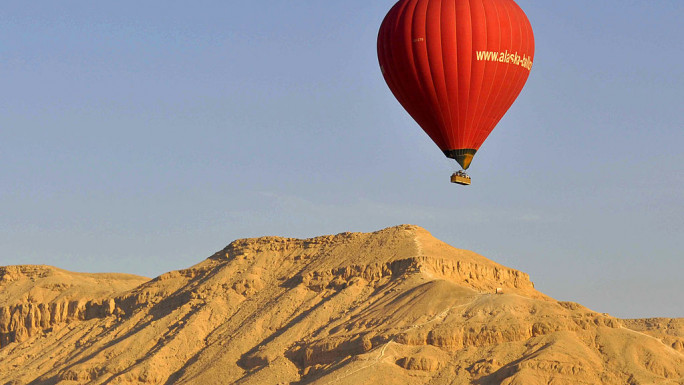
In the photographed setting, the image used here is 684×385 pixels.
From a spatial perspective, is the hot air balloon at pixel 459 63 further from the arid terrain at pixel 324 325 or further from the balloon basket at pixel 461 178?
the arid terrain at pixel 324 325

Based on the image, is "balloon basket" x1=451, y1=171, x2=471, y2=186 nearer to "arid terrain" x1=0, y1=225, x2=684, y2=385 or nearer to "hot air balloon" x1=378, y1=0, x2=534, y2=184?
"hot air balloon" x1=378, y1=0, x2=534, y2=184

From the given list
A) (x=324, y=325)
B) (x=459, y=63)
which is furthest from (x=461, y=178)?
(x=324, y=325)

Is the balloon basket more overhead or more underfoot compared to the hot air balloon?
more underfoot

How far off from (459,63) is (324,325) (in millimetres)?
45429

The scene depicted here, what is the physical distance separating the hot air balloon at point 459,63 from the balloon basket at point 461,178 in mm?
58

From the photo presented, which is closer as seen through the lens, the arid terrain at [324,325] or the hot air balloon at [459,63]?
the hot air balloon at [459,63]

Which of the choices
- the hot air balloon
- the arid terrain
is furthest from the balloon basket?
the arid terrain

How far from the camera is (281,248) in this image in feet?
502

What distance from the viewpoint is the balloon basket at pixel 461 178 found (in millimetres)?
85875

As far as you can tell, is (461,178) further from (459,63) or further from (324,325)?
(324,325)

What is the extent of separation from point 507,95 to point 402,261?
159 ft

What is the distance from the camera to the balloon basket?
8588 cm

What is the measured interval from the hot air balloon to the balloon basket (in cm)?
6

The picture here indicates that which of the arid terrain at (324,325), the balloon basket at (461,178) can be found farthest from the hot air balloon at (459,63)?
the arid terrain at (324,325)
